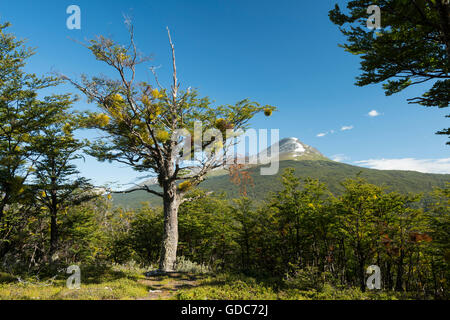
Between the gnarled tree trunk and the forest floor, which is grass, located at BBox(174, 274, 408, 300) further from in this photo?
the gnarled tree trunk

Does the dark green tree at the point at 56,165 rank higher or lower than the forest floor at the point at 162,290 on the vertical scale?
higher

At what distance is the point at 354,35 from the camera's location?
624 cm

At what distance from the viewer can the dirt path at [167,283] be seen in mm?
6383

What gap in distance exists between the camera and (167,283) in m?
7.64

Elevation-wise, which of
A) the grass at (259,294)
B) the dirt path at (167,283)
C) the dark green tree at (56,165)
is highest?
the dark green tree at (56,165)

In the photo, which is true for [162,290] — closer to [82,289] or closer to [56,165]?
[82,289]

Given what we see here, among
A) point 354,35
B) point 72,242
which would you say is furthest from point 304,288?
point 72,242

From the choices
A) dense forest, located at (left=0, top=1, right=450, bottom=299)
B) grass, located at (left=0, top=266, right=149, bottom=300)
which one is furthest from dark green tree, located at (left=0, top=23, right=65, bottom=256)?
grass, located at (left=0, top=266, right=149, bottom=300)

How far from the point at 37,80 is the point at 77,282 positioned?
945 cm

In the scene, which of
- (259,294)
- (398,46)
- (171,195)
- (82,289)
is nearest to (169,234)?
(171,195)

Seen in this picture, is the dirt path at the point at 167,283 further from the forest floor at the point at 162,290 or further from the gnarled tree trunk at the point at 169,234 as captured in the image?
the gnarled tree trunk at the point at 169,234

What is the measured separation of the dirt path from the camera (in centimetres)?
638

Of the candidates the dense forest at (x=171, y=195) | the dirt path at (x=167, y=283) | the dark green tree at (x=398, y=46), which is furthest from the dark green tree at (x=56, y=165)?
the dark green tree at (x=398, y=46)

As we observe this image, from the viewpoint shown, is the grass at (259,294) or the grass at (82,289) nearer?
the grass at (82,289)
